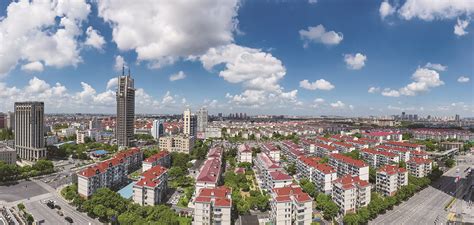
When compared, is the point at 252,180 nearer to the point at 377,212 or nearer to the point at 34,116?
the point at 377,212

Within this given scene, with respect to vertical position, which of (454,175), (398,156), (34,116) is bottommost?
(454,175)

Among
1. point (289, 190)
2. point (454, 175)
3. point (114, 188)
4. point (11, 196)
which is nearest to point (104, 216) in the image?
point (114, 188)

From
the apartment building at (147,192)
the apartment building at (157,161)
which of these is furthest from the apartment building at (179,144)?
the apartment building at (147,192)

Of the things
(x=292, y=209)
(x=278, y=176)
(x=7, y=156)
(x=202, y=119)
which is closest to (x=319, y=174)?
Answer: (x=278, y=176)

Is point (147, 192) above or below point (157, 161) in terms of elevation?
below

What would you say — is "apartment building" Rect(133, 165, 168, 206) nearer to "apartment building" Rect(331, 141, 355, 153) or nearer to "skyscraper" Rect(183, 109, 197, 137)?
"apartment building" Rect(331, 141, 355, 153)

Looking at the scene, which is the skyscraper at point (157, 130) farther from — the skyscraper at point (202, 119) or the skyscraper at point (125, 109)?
the skyscraper at point (202, 119)

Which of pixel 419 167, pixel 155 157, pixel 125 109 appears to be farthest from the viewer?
pixel 125 109

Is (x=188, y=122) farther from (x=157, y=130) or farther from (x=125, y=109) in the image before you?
(x=125, y=109)
